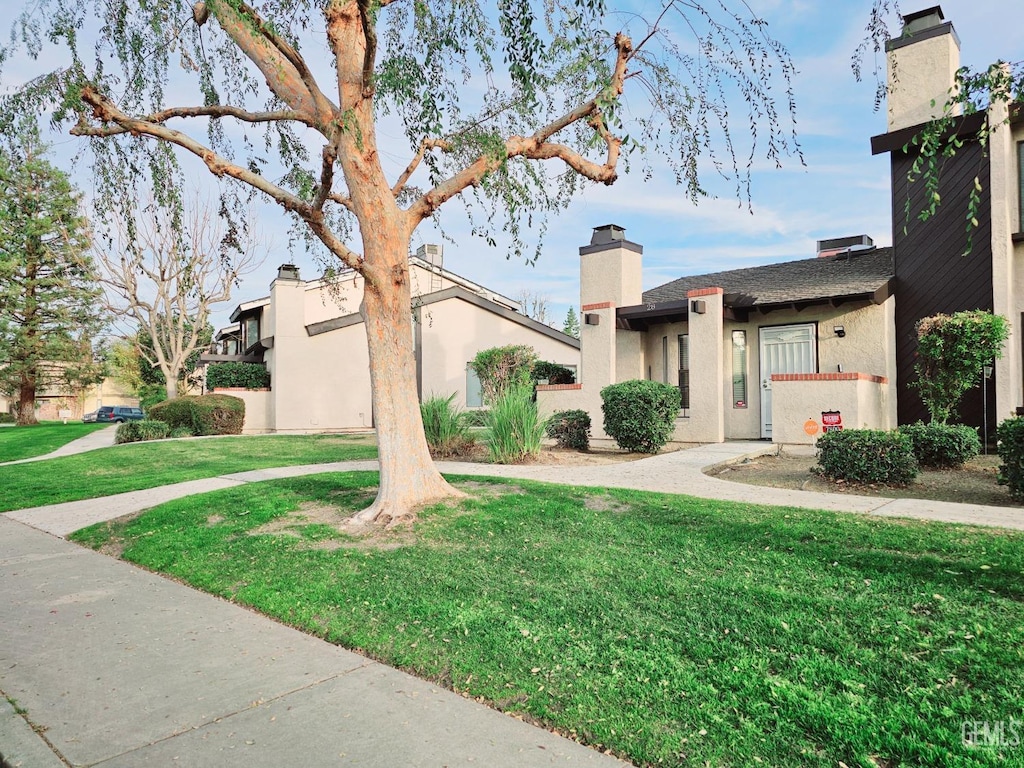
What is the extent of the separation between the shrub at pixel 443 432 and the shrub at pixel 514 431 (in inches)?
34.6

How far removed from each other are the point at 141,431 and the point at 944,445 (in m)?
19.7

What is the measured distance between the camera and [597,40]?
6.43m

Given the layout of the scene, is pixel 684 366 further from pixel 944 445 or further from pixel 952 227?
pixel 944 445

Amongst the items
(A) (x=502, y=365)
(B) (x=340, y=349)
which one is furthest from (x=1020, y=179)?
(B) (x=340, y=349)

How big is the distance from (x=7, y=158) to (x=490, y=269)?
19.3 feet

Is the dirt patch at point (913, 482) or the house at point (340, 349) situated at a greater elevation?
the house at point (340, 349)

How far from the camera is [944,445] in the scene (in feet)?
28.8

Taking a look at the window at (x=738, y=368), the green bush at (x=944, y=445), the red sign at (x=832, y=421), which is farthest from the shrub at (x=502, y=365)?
the green bush at (x=944, y=445)

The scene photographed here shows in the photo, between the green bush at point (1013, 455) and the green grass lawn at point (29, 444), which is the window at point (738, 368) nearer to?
the green bush at point (1013, 455)

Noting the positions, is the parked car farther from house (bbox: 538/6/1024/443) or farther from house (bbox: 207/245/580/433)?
house (bbox: 538/6/1024/443)

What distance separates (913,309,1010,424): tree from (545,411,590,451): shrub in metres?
5.76

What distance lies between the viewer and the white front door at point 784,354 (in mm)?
13219

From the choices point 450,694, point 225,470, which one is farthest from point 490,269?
point 450,694

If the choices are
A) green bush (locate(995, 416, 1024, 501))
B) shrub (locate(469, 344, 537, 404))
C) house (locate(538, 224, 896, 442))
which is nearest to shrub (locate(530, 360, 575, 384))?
→ shrub (locate(469, 344, 537, 404))
